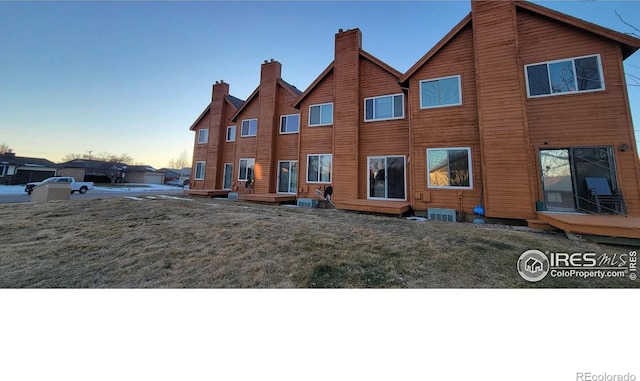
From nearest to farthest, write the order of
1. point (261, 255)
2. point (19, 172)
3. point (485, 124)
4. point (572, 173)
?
1. point (261, 255)
2. point (572, 173)
3. point (485, 124)
4. point (19, 172)

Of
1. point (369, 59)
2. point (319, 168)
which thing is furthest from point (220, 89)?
point (369, 59)

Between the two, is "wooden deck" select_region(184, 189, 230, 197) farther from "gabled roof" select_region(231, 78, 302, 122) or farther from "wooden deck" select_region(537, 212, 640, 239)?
"wooden deck" select_region(537, 212, 640, 239)

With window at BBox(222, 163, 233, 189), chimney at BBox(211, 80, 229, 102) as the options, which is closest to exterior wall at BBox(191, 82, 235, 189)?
chimney at BBox(211, 80, 229, 102)

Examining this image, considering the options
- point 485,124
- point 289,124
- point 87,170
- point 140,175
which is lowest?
point 485,124

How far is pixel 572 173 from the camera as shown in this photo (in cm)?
592

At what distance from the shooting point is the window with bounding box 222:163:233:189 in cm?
1516

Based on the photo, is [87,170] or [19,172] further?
[87,170]

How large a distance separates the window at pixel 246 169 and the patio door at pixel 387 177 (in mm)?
7672

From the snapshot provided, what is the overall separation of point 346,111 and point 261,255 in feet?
26.1

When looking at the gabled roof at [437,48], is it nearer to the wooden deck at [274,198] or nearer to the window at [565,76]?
the window at [565,76]

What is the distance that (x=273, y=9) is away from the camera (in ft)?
19.2

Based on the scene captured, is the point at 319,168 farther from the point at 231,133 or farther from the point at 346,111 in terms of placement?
the point at 231,133
